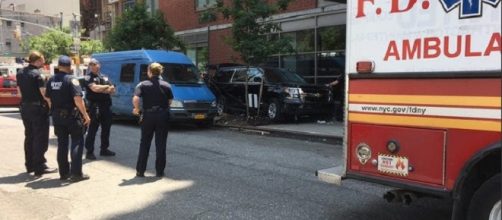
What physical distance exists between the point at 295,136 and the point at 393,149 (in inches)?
330

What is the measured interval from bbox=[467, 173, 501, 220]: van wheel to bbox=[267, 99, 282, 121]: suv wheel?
35.3 ft

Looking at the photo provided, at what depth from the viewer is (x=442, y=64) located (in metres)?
4.06

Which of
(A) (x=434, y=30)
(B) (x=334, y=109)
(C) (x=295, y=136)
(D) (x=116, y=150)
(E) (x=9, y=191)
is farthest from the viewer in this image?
(B) (x=334, y=109)

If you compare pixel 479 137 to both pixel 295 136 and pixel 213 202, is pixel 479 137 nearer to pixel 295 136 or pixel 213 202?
pixel 213 202

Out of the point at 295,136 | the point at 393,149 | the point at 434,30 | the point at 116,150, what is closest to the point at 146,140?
the point at 116,150

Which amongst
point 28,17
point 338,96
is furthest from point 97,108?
point 28,17

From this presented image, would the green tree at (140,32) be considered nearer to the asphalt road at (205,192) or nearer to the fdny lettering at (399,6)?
the asphalt road at (205,192)

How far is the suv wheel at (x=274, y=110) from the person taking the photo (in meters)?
14.7

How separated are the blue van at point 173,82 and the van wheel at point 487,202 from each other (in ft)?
33.7

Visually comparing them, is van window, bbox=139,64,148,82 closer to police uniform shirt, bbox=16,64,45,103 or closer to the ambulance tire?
the ambulance tire

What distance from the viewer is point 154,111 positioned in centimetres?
771

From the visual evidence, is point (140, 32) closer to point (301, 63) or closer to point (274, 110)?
point (301, 63)

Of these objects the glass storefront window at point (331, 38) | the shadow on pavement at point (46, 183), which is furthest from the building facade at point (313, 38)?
the shadow on pavement at point (46, 183)

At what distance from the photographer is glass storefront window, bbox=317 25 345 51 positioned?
17.2 metres
